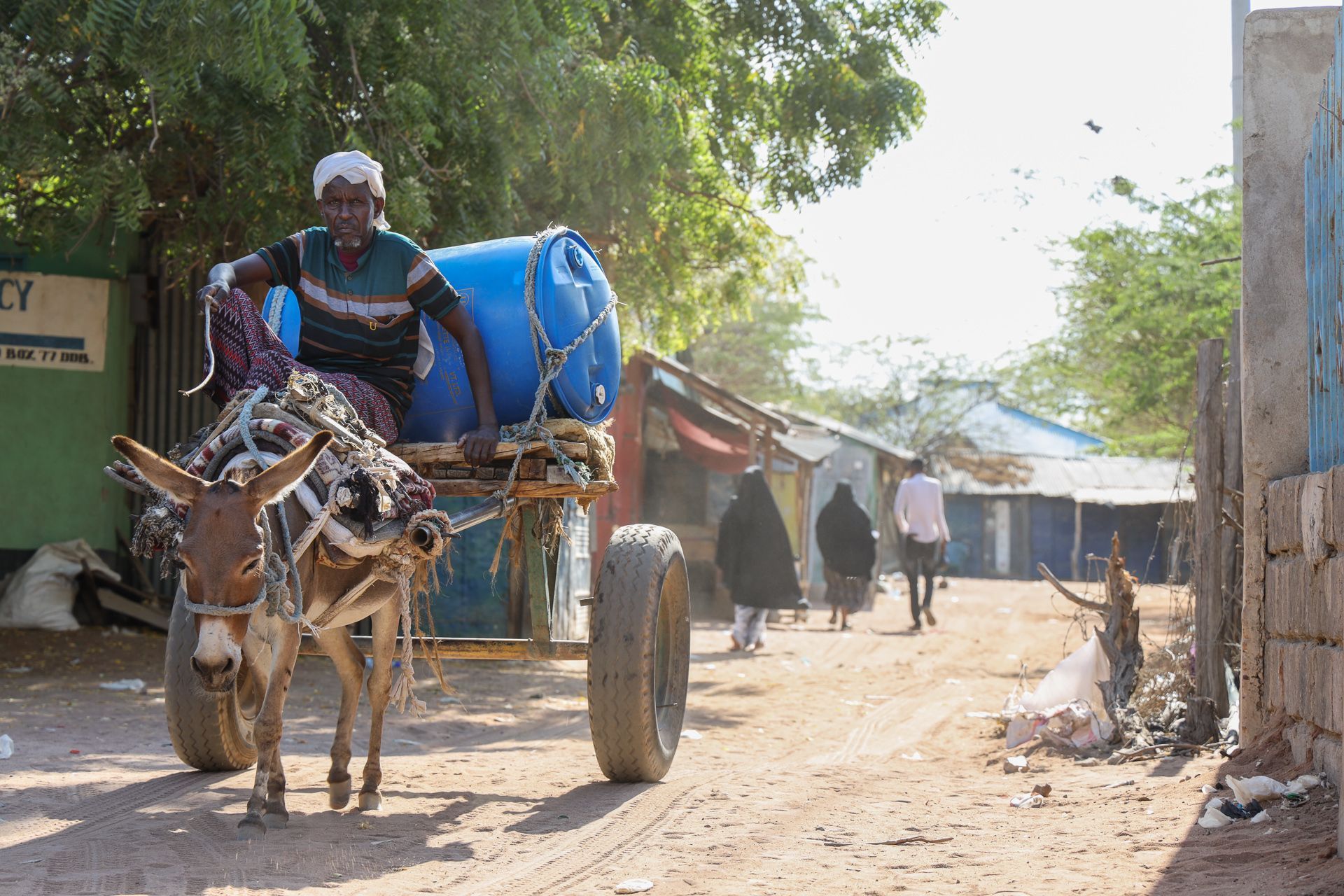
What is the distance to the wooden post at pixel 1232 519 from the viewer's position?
6.71m

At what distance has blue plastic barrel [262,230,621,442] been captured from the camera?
18.6ft

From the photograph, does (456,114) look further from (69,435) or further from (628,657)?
(69,435)

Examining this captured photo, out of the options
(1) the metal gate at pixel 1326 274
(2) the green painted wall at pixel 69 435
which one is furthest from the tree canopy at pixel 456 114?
(1) the metal gate at pixel 1326 274

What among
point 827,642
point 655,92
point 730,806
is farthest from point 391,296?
point 827,642

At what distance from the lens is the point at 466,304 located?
18.9ft

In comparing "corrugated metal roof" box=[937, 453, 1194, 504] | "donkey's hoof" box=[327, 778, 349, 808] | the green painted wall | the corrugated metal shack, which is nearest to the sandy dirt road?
"donkey's hoof" box=[327, 778, 349, 808]

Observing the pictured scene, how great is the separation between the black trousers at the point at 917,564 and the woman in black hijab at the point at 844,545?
694 millimetres

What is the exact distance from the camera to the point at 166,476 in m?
3.87

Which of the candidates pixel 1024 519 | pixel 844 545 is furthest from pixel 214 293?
pixel 1024 519

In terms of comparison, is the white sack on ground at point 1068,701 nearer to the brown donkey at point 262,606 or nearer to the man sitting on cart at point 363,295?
the man sitting on cart at point 363,295

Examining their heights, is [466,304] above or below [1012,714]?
above

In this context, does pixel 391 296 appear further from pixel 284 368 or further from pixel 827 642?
pixel 827 642

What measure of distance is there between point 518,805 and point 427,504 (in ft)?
4.74

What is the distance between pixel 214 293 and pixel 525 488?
57.5 inches
